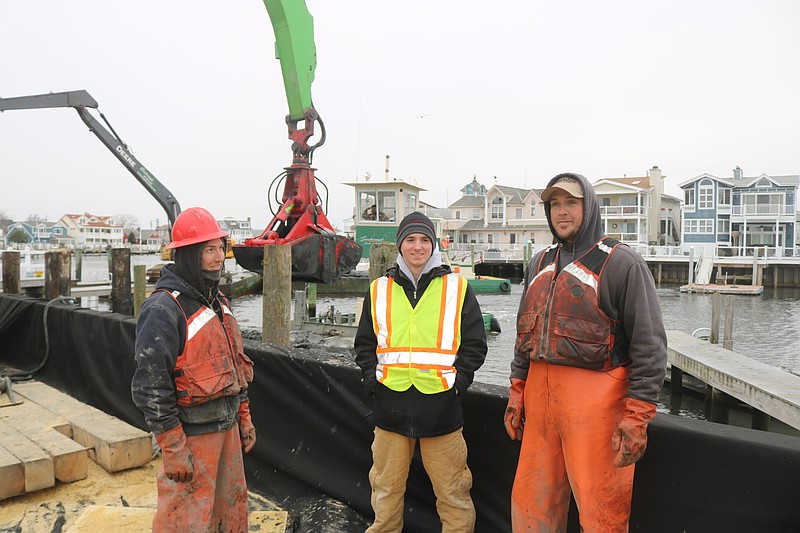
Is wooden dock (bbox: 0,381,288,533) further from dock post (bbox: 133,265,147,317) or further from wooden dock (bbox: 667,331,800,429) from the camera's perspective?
dock post (bbox: 133,265,147,317)

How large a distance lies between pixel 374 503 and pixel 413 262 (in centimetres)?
120

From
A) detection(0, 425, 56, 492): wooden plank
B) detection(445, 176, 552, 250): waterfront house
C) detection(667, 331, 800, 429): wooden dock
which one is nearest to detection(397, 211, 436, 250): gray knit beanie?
detection(0, 425, 56, 492): wooden plank

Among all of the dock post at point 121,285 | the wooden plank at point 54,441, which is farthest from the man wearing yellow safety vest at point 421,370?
the dock post at point 121,285

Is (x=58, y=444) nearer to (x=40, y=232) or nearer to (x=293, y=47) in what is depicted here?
(x=293, y=47)

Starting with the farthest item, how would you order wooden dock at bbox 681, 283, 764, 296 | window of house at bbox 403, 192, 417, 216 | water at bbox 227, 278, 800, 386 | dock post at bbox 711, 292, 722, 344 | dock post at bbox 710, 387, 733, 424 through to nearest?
wooden dock at bbox 681, 283, 764, 296 < window of house at bbox 403, 192, 417, 216 < water at bbox 227, 278, 800, 386 < dock post at bbox 711, 292, 722, 344 < dock post at bbox 710, 387, 733, 424

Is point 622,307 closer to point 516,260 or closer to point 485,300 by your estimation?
point 485,300

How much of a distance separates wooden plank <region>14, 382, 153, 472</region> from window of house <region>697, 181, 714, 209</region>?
48598 millimetres

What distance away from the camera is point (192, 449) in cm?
240

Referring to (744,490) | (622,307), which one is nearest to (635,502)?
(744,490)

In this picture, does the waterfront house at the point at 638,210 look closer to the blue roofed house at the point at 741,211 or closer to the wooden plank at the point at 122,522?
the blue roofed house at the point at 741,211

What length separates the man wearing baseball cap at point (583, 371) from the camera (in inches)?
78.8

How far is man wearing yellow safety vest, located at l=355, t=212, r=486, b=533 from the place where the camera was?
2564mm

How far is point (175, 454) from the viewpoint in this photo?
7.38ft

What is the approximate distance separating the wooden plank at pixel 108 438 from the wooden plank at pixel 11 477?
54 cm
